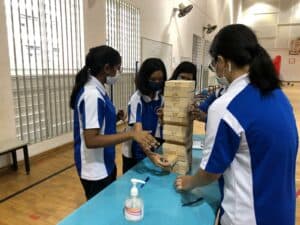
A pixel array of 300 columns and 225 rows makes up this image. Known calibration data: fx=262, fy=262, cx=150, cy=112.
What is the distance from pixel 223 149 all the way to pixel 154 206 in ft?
1.41

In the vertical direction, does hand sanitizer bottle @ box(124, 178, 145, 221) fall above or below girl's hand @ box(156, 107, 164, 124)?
below

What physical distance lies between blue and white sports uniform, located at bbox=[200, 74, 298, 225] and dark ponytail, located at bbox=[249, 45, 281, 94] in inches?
0.8

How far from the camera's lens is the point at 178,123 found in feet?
4.63

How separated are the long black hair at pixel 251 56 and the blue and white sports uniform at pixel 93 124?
0.67 meters

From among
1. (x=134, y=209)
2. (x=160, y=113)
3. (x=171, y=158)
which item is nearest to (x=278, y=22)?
(x=160, y=113)

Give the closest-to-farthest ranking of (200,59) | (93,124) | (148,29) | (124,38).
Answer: (93,124), (124,38), (148,29), (200,59)

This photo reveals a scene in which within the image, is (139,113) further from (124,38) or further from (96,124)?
(124,38)

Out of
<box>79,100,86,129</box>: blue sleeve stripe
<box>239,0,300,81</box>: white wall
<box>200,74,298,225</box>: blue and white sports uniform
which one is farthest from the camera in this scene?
<box>239,0,300,81</box>: white wall

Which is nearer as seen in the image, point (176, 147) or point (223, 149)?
point (223, 149)

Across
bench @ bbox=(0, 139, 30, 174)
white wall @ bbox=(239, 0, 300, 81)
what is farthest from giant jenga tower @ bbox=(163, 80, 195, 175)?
white wall @ bbox=(239, 0, 300, 81)

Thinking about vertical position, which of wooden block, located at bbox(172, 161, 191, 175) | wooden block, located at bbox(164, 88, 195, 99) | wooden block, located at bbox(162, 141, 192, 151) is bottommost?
wooden block, located at bbox(172, 161, 191, 175)

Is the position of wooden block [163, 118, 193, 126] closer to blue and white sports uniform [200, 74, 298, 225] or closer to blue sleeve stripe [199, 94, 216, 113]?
blue sleeve stripe [199, 94, 216, 113]

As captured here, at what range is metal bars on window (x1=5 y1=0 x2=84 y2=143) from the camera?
3.08m

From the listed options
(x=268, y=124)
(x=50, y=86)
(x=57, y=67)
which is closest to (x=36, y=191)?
(x=50, y=86)
